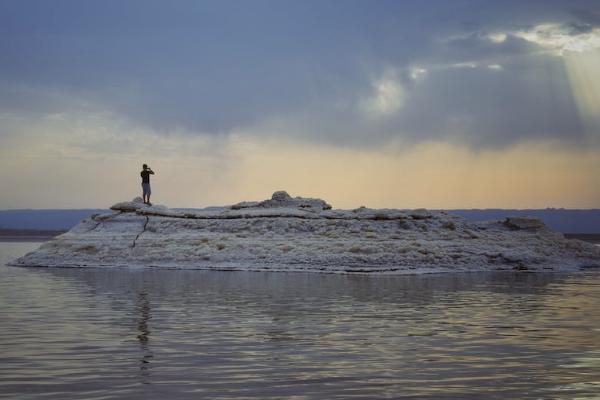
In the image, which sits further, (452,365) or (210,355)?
(210,355)

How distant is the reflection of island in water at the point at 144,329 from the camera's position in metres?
8.65

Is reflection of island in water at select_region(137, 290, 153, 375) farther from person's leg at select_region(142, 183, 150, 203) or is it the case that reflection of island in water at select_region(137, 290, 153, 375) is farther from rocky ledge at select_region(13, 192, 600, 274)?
person's leg at select_region(142, 183, 150, 203)

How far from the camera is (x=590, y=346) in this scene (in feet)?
32.6

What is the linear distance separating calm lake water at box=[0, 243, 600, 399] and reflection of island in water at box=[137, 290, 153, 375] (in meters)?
0.03

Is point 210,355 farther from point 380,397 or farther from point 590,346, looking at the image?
point 590,346

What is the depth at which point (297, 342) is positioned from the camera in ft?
33.3

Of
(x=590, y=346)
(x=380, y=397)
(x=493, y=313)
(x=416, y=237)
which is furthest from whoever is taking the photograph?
(x=416, y=237)

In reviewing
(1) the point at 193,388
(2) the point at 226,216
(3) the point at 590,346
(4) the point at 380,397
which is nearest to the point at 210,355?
(1) the point at 193,388

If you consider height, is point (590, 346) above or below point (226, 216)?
below

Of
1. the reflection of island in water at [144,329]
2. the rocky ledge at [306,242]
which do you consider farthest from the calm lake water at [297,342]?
the rocky ledge at [306,242]

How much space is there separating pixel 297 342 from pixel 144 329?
9.13 feet

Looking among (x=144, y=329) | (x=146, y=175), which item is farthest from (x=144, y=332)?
(x=146, y=175)

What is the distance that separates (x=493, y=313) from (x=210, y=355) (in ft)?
22.7

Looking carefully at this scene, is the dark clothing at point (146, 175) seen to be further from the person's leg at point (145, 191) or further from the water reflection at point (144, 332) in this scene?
the water reflection at point (144, 332)
